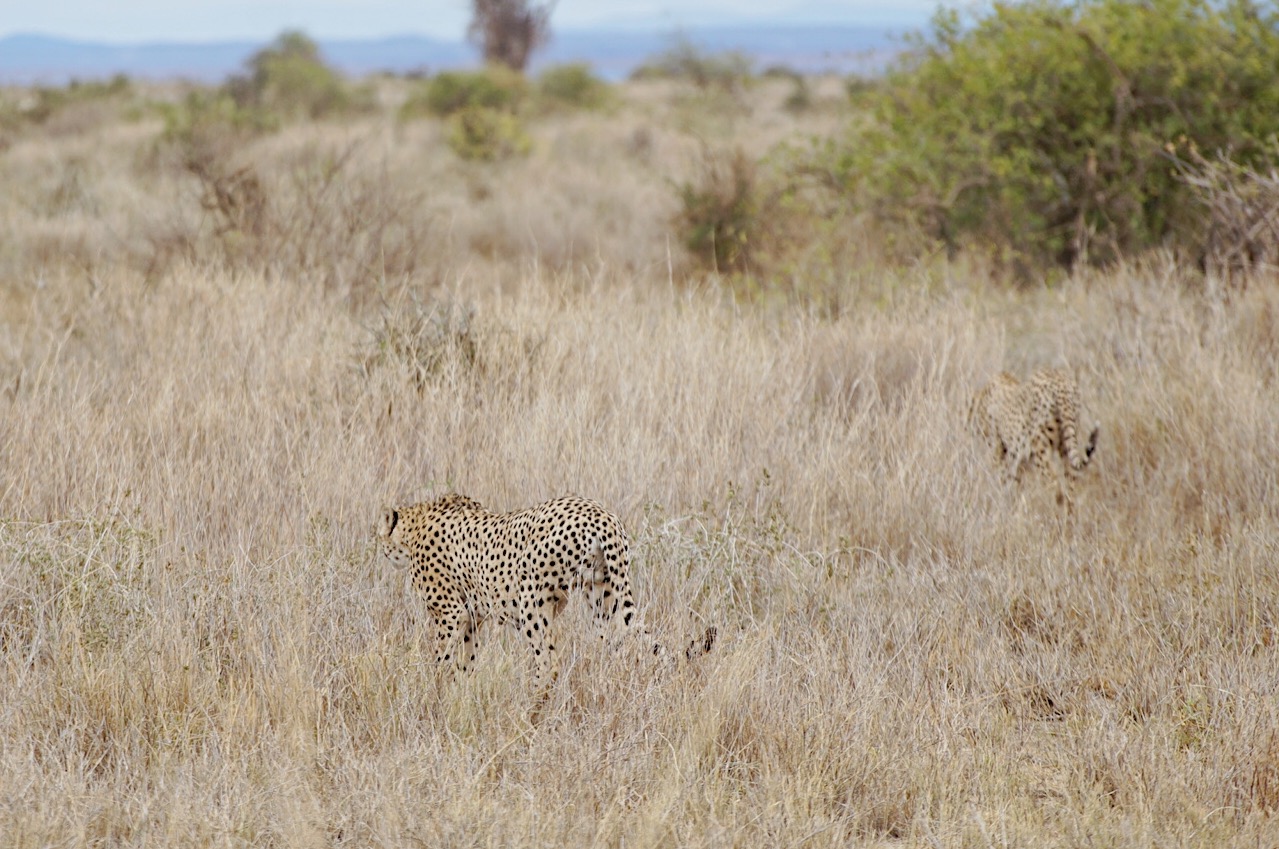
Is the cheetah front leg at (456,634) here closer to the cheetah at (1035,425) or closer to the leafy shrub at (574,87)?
the cheetah at (1035,425)

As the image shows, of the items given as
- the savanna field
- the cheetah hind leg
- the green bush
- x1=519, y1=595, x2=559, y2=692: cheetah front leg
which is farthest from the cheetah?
the green bush

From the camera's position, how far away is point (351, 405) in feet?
18.2

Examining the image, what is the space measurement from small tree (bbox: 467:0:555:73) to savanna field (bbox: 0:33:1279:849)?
128 ft

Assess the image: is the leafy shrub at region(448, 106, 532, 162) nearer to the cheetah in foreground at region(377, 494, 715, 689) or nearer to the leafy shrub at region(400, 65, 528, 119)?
the leafy shrub at region(400, 65, 528, 119)

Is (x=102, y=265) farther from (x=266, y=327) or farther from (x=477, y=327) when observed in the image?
(x=477, y=327)

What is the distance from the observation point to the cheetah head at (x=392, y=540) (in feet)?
13.6

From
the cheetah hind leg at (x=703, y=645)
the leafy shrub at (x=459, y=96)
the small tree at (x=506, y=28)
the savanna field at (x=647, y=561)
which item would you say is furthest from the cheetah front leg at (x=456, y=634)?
the small tree at (x=506, y=28)

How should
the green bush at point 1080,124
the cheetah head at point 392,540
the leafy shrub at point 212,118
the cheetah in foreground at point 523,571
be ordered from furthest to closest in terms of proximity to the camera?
1. the leafy shrub at point 212,118
2. the green bush at point 1080,124
3. the cheetah head at point 392,540
4. the cheetah in foreground at point 523,571

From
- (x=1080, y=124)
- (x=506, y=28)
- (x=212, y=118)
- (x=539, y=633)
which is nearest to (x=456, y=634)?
(x=539, y=633)

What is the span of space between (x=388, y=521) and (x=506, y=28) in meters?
44.0

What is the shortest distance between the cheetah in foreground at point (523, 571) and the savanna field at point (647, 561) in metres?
0.10

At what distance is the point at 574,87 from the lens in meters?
31.3

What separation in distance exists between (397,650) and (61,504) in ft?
5.36

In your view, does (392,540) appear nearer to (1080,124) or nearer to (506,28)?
(1080,124)
